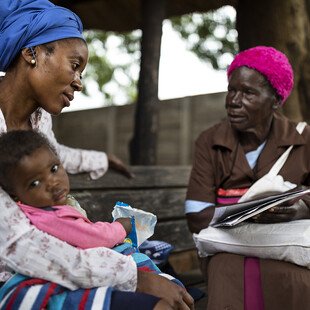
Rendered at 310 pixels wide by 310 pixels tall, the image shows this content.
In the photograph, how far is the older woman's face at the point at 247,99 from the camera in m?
2.80

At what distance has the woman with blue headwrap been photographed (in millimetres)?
1555

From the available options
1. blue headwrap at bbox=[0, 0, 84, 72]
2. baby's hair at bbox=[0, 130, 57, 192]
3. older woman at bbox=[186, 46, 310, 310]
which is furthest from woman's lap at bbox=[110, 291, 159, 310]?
older woman at bbox=[186, 46, 310, 310]

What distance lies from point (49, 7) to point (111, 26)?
13.9 ft

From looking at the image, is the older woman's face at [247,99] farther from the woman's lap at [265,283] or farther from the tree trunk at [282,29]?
the tree trunk at [282,29]

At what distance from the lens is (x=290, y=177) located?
276 centimetres

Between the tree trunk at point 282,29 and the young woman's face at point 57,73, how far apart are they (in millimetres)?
2339

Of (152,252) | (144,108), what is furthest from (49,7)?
(144,108)

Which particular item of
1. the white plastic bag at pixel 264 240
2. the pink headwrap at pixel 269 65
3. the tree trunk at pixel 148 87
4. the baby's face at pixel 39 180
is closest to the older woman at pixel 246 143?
the pink headwrap at pixel 269 65

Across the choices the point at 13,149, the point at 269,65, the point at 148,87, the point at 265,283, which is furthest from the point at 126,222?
the point at 148,87

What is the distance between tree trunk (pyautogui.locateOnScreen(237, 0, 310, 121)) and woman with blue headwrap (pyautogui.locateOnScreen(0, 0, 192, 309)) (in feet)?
7.44

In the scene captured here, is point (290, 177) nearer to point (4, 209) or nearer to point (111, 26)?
point (4, 209)

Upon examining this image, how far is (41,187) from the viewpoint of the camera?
162 cm

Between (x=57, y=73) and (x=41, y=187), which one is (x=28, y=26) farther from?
(x=41, y=187)

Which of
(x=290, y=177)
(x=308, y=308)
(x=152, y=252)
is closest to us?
(x=308, y=308)
